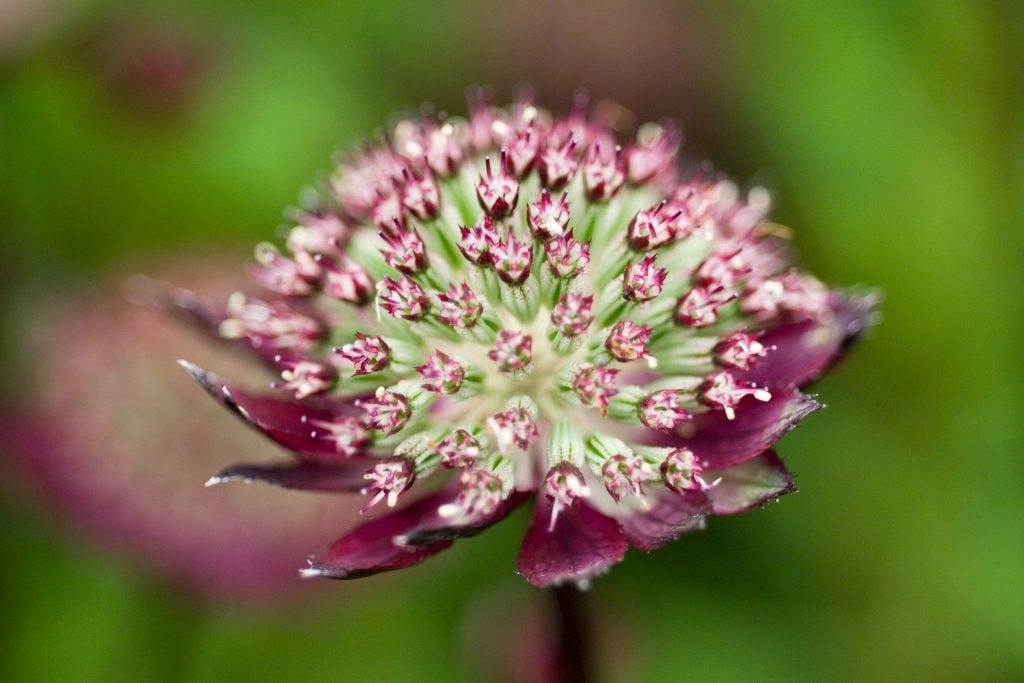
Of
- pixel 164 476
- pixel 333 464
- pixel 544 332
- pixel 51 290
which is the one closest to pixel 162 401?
pixel 164 476

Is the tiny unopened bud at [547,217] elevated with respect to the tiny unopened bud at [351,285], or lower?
elevated

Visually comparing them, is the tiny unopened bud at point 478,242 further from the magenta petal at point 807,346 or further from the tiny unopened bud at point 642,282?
the magenta petal at point 807,346

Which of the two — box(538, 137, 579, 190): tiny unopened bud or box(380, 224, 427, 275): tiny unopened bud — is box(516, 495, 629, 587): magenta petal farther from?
box(538, 137, 579, 190): tiny unopened bud

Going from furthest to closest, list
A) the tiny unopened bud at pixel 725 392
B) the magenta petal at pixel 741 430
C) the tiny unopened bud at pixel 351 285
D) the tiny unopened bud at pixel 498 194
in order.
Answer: the tiny unopened bud at pixel 351 285, the tiny unopened bud at pixel 498 194, the tiny unopened bud at pixel 725 392, the magenta petal at pixel 741 430

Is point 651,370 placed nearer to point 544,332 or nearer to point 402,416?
point 544,332

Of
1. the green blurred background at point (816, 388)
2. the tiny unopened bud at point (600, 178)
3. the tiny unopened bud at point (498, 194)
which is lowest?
the green blurred background at point (816, 388)

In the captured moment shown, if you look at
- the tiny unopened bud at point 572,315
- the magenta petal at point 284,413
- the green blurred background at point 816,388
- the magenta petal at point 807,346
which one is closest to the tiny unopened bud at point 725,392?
the magenta petal at point 807,346

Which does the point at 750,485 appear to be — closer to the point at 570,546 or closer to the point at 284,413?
the point at 570,546

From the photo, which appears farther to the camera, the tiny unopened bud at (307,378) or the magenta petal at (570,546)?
the tiny unopened bud at (307,378)

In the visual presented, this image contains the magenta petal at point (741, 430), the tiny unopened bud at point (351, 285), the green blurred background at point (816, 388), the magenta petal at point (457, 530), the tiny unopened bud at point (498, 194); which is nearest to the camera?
the magenta petal at point (457, 530)
